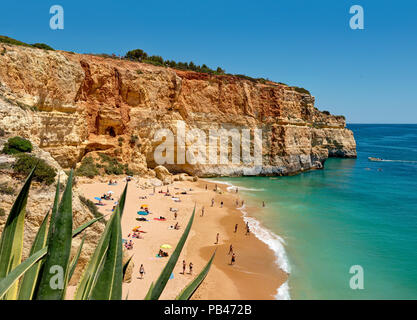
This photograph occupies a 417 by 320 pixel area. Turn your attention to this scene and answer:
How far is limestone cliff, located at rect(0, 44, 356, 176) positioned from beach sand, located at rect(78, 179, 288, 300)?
4.88 m

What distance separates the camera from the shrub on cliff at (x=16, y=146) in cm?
960

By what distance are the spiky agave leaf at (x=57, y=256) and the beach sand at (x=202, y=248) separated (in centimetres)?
349

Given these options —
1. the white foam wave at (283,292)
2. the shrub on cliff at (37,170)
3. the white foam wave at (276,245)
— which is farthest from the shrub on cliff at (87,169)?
the white foam wave at (283,292)

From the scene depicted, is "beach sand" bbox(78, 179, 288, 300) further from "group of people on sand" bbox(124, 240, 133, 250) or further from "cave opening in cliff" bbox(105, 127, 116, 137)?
"cave opening in cliff" bbox(105, 127, 116, 137)

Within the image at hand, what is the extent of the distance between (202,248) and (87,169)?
46.3 feet

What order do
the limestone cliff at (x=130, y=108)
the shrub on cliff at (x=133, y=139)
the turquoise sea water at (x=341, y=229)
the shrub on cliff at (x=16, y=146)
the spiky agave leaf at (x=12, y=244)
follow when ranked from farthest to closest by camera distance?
the shrub on cliff at (x=133, y=139) → the limestone cliff at (x=130, y=108) → the turquoise sea water at (x=341, y=229) → the shrub on cliff at (x=16, y=146) → the spiky agave leaf at (x=12, y=244)

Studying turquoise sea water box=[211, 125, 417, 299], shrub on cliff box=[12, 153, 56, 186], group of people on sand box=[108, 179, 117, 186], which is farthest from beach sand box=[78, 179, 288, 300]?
shrub on cliff box=[12, 153, 56, 186]

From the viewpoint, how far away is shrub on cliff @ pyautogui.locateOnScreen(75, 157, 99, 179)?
23672mm

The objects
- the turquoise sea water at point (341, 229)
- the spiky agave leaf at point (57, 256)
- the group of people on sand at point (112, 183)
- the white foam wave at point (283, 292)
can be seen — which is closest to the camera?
the spiky agave leaf at point (57, 256)

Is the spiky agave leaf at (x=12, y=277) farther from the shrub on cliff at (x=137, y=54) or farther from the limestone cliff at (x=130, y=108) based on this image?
the shrub on cliff at (x=137, y=54)

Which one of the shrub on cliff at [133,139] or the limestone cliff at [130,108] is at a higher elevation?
the limestone cliff at [130,108]

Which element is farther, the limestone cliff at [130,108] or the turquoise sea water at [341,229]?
the limestone cliff at [130,108]
